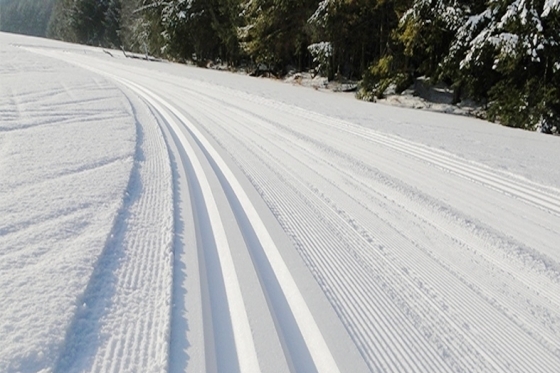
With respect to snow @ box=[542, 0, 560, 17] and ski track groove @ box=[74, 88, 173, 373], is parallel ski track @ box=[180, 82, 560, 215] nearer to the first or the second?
ski track groove @ box=[74, 88, 173, 373]

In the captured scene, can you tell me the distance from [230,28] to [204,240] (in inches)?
1103

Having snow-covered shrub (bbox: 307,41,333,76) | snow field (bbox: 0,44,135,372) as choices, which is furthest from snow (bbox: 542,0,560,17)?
snow field (bbox: 0,44,135,372)

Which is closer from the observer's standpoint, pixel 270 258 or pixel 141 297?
pixel 141 297

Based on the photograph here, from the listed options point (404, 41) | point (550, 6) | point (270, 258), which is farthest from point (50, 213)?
point (404, 41)

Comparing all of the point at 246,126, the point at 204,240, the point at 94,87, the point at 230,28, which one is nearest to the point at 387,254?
the point at 204,240

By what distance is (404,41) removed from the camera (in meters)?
14.3

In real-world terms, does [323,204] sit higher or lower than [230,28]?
lower

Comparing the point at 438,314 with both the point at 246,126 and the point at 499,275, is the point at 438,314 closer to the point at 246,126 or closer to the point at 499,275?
the point at 499,275

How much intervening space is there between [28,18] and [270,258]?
446 feet

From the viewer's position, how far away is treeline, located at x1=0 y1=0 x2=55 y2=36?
100 m

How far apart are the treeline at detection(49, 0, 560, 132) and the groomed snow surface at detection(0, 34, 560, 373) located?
6771mm

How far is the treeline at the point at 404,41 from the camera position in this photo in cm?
1054

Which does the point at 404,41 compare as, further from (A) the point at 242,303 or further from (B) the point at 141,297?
(B) the point at 141,297

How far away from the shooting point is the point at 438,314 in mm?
2230
